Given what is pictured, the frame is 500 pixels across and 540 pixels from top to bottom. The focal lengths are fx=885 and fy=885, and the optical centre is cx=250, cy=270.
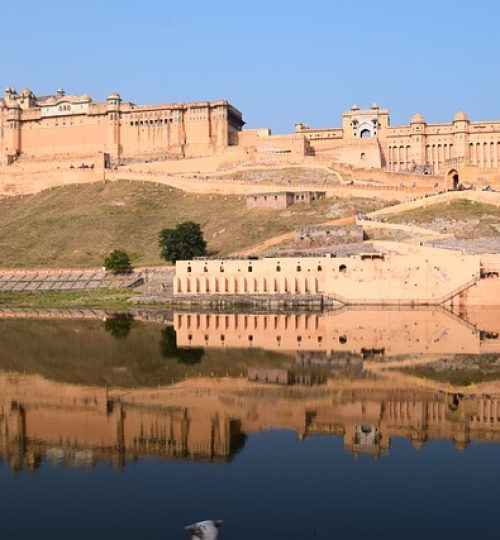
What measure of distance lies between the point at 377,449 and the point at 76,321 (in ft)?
81.6

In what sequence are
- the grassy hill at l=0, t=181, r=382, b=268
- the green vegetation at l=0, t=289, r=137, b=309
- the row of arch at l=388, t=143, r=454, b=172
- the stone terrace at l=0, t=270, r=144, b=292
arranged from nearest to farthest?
the green vegetation at l=0, t=289, r=137, b=309, the stone terrace at l=0, t=270, r=144, b=292, the grassy hill at l=0, t=181, r=382, b=268, the row of arch at l=388, t=143, r=454, b=172

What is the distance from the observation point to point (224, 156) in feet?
233

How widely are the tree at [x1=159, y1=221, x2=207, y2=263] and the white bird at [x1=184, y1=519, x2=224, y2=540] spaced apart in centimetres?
3788

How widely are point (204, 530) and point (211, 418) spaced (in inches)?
289

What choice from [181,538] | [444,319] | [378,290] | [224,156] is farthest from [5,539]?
[224,156]

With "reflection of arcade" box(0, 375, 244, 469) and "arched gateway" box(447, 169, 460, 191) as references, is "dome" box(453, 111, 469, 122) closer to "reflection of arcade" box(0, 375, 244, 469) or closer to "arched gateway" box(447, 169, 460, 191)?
"arched gateway" box(447, 169, 460, 191)

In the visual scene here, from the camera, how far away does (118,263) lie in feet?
170

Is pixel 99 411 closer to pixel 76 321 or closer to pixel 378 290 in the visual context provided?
pixel 76 321

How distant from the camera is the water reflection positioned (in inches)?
710

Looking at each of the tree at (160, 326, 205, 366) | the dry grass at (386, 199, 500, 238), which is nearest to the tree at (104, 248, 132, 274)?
the dry grass at (386, 199, 500, 238)

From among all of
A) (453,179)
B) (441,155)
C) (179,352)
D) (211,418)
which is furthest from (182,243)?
(211,418)

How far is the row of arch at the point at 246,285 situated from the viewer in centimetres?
4458

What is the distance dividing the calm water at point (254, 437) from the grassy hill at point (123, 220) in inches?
972

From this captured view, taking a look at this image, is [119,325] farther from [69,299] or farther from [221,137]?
[221,137]
